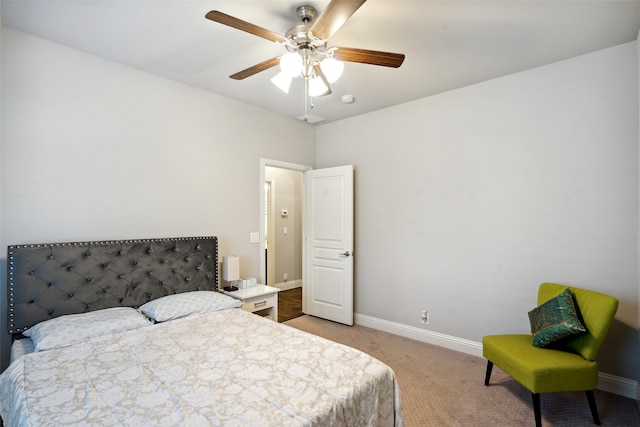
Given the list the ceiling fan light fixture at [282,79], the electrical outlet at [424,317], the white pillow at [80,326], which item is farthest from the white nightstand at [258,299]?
the ceiling fan light fixture at [282,79]

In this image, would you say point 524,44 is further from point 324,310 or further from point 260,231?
point 324,310

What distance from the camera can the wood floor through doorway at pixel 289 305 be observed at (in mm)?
4441

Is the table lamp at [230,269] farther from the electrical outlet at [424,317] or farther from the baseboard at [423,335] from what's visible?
the electrical outlet at [424,317]

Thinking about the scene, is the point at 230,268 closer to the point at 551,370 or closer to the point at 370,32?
the point at 370,32

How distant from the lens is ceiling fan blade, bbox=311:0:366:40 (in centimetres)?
142

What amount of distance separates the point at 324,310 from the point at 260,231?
1443mm

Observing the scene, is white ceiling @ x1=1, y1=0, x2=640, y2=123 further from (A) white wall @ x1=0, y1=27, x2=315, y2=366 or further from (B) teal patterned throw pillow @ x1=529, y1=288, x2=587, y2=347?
(B) teal patterned throw pillow @ x1=529, y1=288, x2=587, y2=347

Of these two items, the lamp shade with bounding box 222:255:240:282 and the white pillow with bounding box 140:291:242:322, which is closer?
the white pillow with bounding box 140:291:242:322

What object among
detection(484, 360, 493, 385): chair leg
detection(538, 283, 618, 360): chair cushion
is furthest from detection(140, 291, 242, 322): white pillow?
detection(538, 283, 618, 360): chair cushion

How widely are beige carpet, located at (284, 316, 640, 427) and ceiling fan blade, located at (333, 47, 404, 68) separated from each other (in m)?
2.40

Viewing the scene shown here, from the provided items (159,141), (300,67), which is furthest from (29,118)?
(300,67)

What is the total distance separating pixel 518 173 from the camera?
294 cm

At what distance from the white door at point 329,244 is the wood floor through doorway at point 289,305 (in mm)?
232

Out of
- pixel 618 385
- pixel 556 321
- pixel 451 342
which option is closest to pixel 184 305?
pixel 451 342
